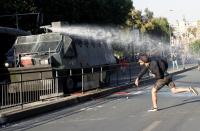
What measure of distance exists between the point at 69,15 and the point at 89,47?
23903mm

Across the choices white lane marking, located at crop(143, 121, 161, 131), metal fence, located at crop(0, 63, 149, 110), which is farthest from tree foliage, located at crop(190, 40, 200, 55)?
white lane marking, located at crop(143, 121, 161, 131)

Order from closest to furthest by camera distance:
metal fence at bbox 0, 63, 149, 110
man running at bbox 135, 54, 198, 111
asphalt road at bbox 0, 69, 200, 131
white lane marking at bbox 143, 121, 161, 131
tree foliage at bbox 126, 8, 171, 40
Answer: white lane marking at bbox 143, 121, 161, 131 → asphalt road at bbox 0, 69, 200, 131 → man running at bbox 135, 54, 198, 111 → metal fence at bbox 0, 63, 149, 110 → tree foliage at bbox 126, 8, 171, 40

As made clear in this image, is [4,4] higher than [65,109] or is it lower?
higher

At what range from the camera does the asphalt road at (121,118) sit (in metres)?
12.0

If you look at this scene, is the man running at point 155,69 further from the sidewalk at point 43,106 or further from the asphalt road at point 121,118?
the sidewalk at point 43,106

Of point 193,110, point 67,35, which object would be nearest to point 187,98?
point 193,110

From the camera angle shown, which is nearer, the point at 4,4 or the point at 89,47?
the point at 89,47

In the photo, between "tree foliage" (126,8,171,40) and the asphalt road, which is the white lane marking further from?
"tree foliage" (126,8,171,40)

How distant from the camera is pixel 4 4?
41906mm

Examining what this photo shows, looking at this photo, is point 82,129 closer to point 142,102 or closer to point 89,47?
point 142,102

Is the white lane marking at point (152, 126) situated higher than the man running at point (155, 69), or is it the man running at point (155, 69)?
the man running at point (155, 69)

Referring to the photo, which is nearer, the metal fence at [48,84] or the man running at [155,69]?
the man running at [155,69]

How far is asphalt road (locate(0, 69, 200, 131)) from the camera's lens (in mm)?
12000

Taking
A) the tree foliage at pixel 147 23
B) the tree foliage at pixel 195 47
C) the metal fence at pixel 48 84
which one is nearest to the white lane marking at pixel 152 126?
the metal fence at pixel 48 84
